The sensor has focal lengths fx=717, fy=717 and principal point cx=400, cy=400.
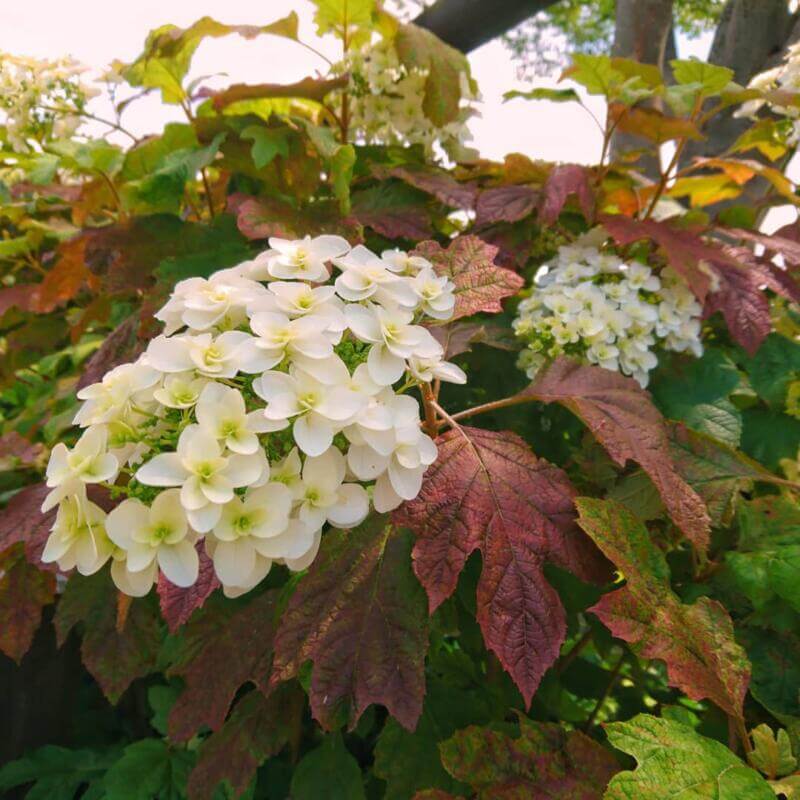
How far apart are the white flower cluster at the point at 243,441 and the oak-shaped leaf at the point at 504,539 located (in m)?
0.14

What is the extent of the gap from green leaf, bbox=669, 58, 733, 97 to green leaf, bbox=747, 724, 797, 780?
1.12 m

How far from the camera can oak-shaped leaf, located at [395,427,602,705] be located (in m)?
0.90

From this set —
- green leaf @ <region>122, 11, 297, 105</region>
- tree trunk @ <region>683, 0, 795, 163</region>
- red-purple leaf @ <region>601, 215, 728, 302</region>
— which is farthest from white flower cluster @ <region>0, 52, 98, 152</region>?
tree trunk @ <region>683, 0, 795, 163</region>

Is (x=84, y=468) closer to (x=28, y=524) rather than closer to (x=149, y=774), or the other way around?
(x=28, y=524)

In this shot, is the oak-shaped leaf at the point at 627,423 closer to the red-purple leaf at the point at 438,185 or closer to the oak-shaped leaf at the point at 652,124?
the red-purple leaf at the point at 438,185

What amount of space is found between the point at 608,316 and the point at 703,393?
0.84 ft

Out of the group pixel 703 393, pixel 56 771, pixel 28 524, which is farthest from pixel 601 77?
pixel 56 771

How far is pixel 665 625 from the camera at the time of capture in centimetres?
95

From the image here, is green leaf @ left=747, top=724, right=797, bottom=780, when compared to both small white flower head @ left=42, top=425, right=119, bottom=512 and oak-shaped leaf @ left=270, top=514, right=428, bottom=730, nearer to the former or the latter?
oak-shaped leaf @ left=270, top=514, right=428, bottom=730

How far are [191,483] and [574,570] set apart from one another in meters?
0.54

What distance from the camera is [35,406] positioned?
69.8 inches

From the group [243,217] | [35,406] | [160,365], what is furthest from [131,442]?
[35,406]

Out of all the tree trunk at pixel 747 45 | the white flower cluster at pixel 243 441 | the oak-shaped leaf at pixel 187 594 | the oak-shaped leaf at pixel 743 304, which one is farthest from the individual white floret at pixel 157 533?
the tree trunk at pixel 747 45

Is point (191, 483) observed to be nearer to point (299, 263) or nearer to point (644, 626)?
point (299, 263)
